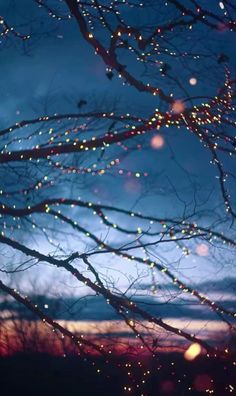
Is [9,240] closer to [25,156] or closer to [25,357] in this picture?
[25,156]

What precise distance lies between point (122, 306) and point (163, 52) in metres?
3.20

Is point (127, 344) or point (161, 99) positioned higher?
point (161, 99)

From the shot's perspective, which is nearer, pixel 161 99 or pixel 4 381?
pixel 161 99

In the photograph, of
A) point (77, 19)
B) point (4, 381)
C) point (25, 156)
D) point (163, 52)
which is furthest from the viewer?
point (4, 381)

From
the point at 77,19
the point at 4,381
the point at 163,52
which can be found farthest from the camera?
the point at 4,381

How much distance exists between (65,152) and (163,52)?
6.19 ft

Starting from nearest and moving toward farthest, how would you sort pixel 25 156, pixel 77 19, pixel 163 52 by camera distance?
pixel 77 19, pixel 163 52, pixel 25 156

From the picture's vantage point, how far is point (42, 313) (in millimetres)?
6008

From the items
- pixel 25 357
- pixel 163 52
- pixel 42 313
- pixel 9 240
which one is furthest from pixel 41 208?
pixel 25 357

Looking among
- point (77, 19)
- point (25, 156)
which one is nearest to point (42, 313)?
point (25, 156)

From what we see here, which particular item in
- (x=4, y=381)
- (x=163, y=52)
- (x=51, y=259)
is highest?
(x=4, y=381)

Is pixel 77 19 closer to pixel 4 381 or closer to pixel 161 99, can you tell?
pixel 161 99

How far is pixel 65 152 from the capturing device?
676 cm

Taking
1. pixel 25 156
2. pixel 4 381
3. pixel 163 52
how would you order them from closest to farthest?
pixel 163 52
pixel 25 156
pixel 4 381
